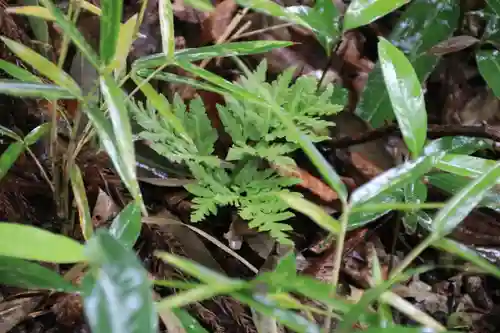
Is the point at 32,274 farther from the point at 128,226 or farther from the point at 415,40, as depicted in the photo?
the point at 415,40

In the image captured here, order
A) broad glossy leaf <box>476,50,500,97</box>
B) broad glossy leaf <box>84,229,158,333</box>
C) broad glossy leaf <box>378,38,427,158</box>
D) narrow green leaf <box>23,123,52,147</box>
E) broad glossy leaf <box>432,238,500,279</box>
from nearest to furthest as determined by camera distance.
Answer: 1. broad glossy leaf <box>84,229,158,333</box>
2. broad glossy leaf <box>432,238,500,279</box>
3. broad glossy leaf <box>378,38,427,158</box>
4. narrow green leaf <box>23,123,52,147</box>
5. broad glossy leaf <box>476,50,500,97</box>

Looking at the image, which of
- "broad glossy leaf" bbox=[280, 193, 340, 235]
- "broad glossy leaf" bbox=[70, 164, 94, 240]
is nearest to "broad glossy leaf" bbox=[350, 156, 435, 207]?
"broad glossy leaf" bbox=[280, 193, 340, 235]

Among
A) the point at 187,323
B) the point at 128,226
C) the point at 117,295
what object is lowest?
the point at 187,323

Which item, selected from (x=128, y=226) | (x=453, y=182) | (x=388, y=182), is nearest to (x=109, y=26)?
(x=128, y=226)

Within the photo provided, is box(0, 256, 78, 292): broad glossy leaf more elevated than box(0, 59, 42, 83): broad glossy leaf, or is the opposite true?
box(0, 59, 42, 83): broad glossy leaf

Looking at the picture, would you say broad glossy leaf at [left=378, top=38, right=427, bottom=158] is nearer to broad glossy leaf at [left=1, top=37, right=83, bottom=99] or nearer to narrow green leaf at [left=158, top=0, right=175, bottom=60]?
narrow green leaf at [left=158, top=0, right=175, bottom=60]

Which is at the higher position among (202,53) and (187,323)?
(202,53)

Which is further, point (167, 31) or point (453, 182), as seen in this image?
point (453, 182)
